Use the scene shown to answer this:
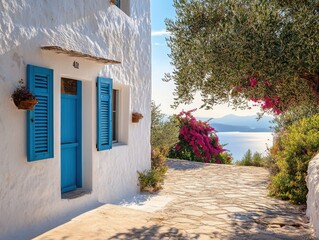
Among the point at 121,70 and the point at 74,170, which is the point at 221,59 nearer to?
the point at 121,70

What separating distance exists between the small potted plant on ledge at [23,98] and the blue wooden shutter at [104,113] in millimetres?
2059

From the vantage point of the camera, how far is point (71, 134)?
21.6 feet

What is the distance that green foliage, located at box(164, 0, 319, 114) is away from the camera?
497 cm

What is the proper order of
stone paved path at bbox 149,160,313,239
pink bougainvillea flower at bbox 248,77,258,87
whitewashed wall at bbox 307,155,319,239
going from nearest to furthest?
whitewashed wall at bbox 307,155,319,239, stone paved path at bbox 149,160,313,239, pink bougainvillea flower at bbox 248,77,258,87

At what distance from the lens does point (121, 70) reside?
7.79m

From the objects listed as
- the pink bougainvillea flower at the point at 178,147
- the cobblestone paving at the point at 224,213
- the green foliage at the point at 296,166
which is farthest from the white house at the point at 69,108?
the pink bougainvillea flower at the point at 178,147

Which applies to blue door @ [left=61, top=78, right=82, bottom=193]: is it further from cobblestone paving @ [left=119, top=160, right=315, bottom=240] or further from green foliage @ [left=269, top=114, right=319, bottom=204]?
green foliage @ [left=269, top=114, right=319, bottom=204]

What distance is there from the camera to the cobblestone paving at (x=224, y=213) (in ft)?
18.1

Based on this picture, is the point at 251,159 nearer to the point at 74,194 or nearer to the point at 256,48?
the point at 74,194

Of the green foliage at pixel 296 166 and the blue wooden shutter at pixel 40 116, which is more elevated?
the blue wooden shutter at pixel 40 116

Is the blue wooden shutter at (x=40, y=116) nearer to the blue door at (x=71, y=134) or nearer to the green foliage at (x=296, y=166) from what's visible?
the blue door at (x=71, y=134)

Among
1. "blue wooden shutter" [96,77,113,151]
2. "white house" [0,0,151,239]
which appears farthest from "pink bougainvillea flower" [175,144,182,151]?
"blue wooden shutter" [96,77,113,151]

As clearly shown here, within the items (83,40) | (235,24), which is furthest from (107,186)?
(235,24)

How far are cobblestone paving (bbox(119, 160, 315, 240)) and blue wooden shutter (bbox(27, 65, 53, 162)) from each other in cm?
196
